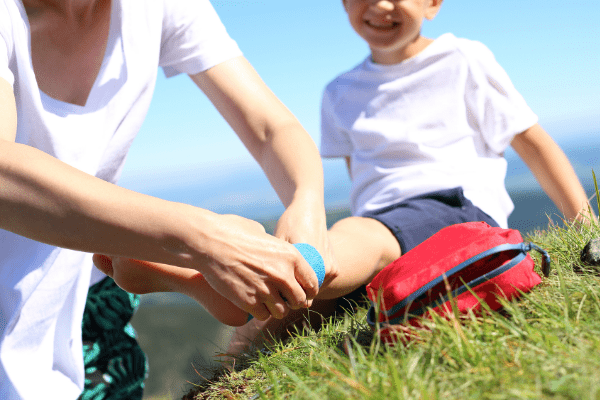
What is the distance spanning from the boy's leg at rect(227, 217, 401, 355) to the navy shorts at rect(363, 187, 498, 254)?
55 mm

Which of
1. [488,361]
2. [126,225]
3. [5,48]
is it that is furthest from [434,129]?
[5,48]

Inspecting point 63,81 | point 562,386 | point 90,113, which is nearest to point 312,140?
point 90,113

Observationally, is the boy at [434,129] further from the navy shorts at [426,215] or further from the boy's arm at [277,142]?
the boy's arm at [277,142]

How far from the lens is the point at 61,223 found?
1255mm

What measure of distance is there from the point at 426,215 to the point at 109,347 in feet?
5.80

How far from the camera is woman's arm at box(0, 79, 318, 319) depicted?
Result: 48.6 inches

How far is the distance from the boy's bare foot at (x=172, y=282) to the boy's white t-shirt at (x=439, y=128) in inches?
50.2

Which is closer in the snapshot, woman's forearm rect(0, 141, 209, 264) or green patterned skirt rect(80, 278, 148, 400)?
woman's forearm rect(0, 141, 209, 264)

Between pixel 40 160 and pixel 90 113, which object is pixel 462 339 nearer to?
pixel 40 160

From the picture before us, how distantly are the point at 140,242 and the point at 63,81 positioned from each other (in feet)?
3.56

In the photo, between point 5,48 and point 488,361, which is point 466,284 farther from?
point 5,48

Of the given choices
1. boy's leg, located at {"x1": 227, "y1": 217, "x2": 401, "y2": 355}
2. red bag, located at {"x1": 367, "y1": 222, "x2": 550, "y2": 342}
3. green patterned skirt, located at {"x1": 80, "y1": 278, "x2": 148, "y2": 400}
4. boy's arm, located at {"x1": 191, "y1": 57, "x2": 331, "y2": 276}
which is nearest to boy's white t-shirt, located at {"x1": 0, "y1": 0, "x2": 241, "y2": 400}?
boy's arm, located at {"x1": 191, "y1": 57, "x2": 331, "y2": 276}

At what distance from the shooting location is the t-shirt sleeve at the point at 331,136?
3.14 meters

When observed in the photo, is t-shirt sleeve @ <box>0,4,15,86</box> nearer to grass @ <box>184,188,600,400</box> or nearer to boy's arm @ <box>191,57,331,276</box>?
boy's arm @ <box>191,57,331,276</box>
